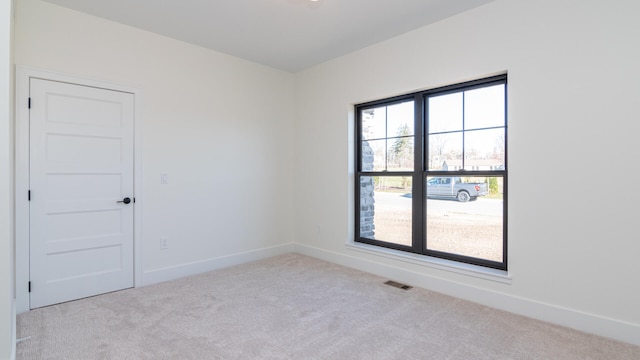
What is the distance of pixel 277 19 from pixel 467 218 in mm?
2817

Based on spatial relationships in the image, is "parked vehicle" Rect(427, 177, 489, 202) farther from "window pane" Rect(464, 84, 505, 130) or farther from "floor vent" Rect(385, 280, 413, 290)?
"floor vent" Rect(385, 280, 413, 290)

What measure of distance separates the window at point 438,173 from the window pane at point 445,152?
0.01 metres

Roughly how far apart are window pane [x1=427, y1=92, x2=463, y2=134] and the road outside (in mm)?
795

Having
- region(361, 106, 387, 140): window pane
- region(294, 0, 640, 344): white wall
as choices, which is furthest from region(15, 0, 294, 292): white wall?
region(294, 0, 640, 344): white wall

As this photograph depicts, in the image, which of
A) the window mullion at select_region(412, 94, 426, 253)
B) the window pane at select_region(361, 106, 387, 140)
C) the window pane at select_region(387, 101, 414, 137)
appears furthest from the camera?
the window pane at select_region(361, 106, 387, 140)

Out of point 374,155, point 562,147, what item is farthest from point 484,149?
point 374,155

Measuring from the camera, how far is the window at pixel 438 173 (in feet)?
9.96

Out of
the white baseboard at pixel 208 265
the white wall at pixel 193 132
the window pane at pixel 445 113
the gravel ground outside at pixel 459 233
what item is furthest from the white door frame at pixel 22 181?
the window pane at pixel 445 113

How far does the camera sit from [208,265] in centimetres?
397

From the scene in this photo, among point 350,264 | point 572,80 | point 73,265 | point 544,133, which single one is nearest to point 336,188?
point 350,264

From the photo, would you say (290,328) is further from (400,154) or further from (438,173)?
(400,154)

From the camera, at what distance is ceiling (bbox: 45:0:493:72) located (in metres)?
2.91

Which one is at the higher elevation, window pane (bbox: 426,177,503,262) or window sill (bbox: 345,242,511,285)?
window pane (bbox: 426,177,503,262)

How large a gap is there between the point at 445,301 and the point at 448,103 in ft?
6.63
